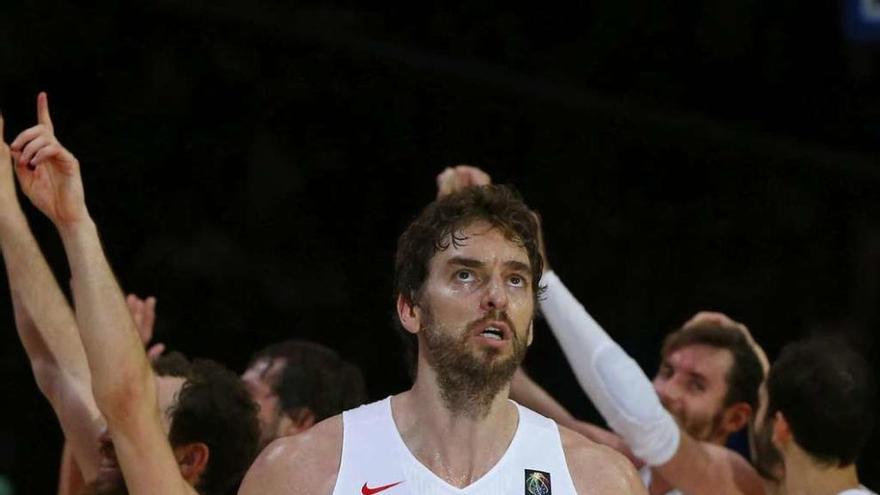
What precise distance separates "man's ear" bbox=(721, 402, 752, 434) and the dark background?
1847 mm

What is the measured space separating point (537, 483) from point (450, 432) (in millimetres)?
241

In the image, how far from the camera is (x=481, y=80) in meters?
6.51

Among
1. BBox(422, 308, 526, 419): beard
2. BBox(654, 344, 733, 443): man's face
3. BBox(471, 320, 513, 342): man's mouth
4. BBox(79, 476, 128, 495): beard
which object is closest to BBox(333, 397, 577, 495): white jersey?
BBox(422, 308, 526, 419): beard

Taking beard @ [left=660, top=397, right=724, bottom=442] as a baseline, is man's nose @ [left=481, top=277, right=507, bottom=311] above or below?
above

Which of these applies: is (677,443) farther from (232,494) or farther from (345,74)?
(345,74)

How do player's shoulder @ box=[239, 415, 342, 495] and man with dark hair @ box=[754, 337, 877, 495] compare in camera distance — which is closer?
player's shoulder @ box=[239, 415, 342, 495]

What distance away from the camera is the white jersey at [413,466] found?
3332 mm

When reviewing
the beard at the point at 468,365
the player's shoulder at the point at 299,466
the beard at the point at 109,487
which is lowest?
the beard at the point at 109,487

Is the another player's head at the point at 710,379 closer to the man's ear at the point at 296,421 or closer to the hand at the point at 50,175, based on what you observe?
the man's ear at the point at 296,421

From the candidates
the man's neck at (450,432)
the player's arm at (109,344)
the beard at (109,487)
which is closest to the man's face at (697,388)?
the man's neck at (450,432)

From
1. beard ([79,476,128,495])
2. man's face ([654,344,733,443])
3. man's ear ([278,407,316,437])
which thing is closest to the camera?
beard ([79,476,128,495])

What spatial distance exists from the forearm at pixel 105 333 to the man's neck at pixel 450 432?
0.62m

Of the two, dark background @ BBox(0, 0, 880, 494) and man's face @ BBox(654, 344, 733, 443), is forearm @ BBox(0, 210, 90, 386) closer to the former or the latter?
man's face @ BBox(654, 344, 733, 443)

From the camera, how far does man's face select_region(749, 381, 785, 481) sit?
421 centimetres
